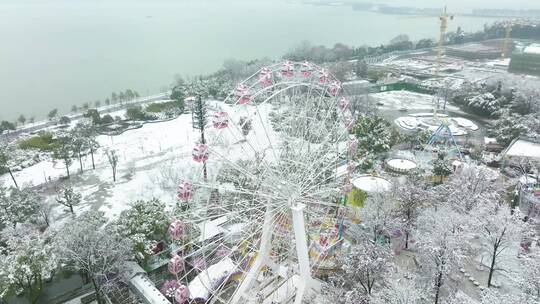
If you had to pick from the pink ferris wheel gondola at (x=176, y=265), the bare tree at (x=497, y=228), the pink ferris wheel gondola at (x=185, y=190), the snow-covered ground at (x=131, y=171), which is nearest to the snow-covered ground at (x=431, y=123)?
the snow-covered ground at (x=131, y=171)

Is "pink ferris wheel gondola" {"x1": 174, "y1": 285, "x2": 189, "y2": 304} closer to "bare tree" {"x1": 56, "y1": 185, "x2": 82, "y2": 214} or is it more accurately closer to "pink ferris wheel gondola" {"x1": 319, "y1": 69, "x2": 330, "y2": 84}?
"pink ferris wheel gondola" {"x1": 319, "y1": 69, "x2": 330, "y2": 84}

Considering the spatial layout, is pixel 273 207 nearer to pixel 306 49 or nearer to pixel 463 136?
pixel 463 136

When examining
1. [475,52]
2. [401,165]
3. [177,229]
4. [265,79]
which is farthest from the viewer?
[475,52]

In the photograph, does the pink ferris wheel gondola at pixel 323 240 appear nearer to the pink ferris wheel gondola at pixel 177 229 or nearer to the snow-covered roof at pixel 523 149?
the pink ferris wheel gondola at pixel 177 229

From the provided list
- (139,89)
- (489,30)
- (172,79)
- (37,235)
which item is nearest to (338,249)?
(37,235)

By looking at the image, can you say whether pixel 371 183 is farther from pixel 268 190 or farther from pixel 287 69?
pixel 268 190

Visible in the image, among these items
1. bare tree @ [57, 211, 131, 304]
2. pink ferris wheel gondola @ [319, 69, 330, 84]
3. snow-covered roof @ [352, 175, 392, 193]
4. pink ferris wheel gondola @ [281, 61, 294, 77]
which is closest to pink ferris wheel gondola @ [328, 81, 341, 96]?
pink ferris wheel gondola @ [319, 69, 330, 84]

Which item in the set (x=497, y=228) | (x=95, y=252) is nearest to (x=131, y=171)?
(x=95, y=252)

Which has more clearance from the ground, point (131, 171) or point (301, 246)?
point (301, 246)
